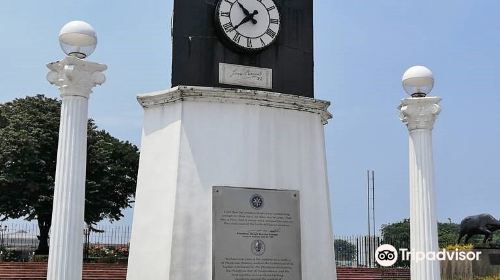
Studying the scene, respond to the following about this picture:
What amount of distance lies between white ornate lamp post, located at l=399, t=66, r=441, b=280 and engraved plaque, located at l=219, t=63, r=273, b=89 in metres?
2.18

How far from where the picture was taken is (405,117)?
10.0m

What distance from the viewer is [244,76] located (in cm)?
954

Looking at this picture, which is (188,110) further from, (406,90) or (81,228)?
(406,90)

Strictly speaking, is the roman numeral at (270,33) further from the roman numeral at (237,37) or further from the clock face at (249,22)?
the roman numeral at (237,37)

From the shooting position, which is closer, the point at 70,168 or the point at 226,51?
the point at 70,168

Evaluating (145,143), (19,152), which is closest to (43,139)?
(19,152)

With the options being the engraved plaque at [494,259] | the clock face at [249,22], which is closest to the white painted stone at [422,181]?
the clock face at [249,22]

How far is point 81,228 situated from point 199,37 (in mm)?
3195

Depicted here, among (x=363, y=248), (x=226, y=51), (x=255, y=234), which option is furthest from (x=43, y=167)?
(x=255, y=234)

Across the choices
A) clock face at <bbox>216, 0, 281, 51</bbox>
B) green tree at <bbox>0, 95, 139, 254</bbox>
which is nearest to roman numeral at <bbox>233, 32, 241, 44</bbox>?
clock face at <bbox>216, 0, 281, 51</bbox>

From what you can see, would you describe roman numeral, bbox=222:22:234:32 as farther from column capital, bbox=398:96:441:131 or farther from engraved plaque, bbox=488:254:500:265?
engraved plaque, bbox=488:254:500:265

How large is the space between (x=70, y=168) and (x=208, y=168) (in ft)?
5.96

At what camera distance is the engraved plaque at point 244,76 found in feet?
31.0

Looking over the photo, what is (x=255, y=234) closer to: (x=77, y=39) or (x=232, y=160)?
(x=232, y=160)
